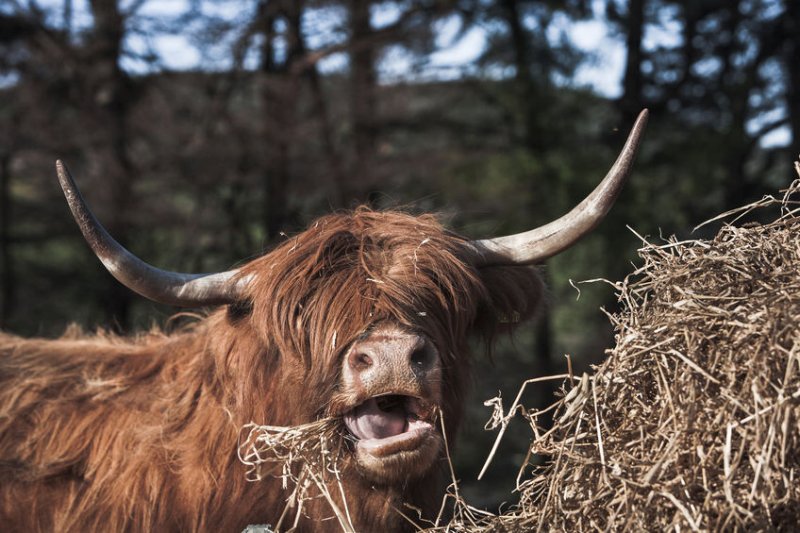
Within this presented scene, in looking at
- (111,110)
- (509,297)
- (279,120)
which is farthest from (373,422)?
(111,110)

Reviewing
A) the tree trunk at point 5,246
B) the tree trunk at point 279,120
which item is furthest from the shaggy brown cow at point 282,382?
the tree trunk at point 5,246

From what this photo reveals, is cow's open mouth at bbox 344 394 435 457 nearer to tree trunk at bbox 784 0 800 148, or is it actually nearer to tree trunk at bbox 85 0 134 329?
tree trunk at bbox 784 0 800 148

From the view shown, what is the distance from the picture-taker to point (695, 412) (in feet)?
7.62

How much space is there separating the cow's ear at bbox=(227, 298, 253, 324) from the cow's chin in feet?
2.73

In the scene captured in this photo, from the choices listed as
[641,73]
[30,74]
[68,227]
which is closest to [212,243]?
[68,227]

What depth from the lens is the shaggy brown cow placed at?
3.03 m

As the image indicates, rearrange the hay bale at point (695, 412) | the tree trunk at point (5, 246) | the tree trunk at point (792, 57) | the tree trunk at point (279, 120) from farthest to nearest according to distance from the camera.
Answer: the tree trunk at point (5, 246) < the tree trunk at point (279, 120) < the tree trunk at point (792, 57) < the hay bale at point (695, 412)

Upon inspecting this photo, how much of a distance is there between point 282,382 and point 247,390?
22 cm

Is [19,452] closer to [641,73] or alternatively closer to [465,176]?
[641,73]

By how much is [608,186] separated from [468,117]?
35.6 ft

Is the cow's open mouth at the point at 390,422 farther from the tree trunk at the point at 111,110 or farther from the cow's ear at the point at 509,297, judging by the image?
the tree trunk at the point at 111,110

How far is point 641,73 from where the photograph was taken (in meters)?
9.97

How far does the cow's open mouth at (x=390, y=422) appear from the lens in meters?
2.96

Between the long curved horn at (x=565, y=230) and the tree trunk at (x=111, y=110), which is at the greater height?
the tree trunk at (x=111, y=110)
